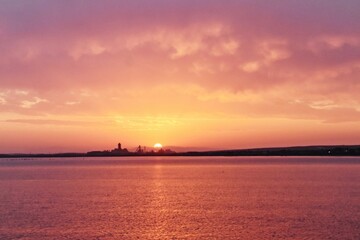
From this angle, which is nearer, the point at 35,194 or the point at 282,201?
the point at 282,201

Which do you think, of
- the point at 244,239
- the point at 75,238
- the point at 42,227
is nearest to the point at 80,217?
the point at 42,227

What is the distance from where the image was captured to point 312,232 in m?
37.7

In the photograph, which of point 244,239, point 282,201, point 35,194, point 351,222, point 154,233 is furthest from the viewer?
Result: point 35,194

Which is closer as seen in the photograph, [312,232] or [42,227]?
[312,232]

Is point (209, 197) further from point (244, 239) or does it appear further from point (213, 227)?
point (244, 239)

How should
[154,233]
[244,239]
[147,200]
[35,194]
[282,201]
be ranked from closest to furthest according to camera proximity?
[244,239]
[154,233]
[282,201]
[147,200]
[35,194]

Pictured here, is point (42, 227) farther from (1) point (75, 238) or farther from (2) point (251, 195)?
(2) point (251, 195)

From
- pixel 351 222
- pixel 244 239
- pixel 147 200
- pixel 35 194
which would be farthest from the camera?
pixel 35 194

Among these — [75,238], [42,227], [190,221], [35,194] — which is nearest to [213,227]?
[190,221]

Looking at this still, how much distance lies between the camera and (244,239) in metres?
35.7

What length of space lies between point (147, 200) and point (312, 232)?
28373 millimetres

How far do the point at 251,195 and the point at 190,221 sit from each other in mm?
23950

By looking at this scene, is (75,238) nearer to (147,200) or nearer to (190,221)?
(190,221)

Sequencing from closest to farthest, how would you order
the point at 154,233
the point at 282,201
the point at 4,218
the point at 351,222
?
1. the point at 154,233
2. the point at 351,222
3. the point at 4,218
4. the point at 282,201
